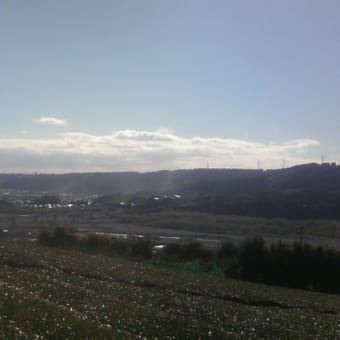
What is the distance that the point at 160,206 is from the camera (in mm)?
153000

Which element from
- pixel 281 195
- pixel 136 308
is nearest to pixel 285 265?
pixel 136 308

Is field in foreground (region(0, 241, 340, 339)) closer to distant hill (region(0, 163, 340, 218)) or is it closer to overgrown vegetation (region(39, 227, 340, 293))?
overgrown vegetation (region(39, 227, 340, 293))

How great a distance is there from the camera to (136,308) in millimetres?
17922

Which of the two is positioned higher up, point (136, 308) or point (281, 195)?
point (281, 195)

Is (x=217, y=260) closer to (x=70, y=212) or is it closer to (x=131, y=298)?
(x=131, y=298)

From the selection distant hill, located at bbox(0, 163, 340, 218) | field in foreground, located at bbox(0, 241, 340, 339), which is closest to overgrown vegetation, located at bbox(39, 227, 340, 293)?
field in foreground, located at bbox(0, 241, 340, 339)

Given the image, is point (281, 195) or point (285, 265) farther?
point (281, 195)

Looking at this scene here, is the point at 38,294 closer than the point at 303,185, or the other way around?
the point at 38,294

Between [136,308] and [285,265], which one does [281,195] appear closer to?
[285,265]

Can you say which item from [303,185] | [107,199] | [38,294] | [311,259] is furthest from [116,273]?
[107,199]

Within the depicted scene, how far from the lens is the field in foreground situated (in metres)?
13.5

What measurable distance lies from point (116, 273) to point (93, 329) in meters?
16.9

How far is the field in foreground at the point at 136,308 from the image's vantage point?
13.5 m

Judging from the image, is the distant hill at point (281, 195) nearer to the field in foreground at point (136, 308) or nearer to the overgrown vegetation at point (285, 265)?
the overgrown vegetation at point (285, 265)
